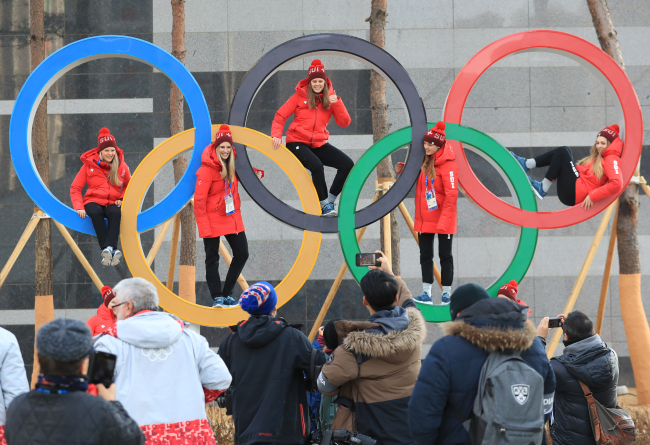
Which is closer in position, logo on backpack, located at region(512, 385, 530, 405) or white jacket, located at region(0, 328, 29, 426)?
logo on backpack, located at region(512, 385, 530, 405)

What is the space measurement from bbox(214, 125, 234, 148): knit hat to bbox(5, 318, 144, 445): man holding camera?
402 cm

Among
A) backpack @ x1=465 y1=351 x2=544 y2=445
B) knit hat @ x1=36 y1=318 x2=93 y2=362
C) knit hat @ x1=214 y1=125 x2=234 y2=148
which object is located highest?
knit hat @ x1=214 y1=125 x2=234 y2=148

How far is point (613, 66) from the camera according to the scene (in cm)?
664

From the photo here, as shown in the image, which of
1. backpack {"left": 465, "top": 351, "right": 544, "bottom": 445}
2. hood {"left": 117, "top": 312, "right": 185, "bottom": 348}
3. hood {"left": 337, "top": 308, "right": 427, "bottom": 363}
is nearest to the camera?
backpack {"left": 465, "top": 351, "right": 544, "bottom": 445}

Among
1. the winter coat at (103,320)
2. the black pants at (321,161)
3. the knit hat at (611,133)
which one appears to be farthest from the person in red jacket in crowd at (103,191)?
the knit hat at (611,133)

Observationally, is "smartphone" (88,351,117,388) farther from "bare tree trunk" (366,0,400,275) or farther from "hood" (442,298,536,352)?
"bare tree trunk" (366,0,400,275)

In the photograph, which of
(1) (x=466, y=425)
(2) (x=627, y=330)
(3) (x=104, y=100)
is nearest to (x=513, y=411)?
(1) (x=466, y=425)

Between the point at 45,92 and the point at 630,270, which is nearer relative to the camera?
the point at 45,92

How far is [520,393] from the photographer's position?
274cm

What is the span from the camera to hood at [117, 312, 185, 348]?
3039 mm

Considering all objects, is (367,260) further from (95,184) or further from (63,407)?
(63,407)

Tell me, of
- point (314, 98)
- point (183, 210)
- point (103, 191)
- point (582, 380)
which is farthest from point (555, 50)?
point (183, 210)

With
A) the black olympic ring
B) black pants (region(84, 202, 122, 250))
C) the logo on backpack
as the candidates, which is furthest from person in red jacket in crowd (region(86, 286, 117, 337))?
the logo on backpack

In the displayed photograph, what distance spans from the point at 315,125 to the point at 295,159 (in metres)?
0.49
